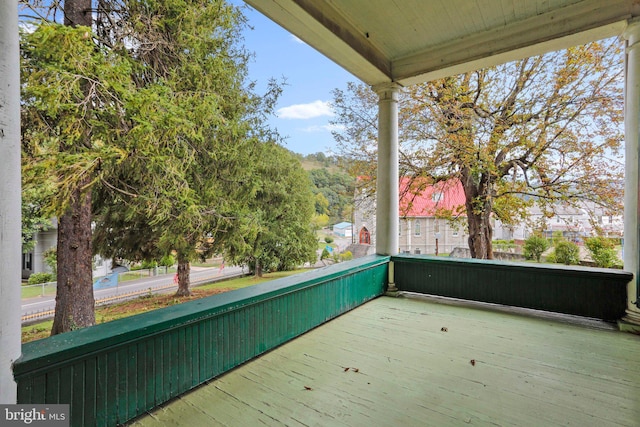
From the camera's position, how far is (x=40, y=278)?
3467 mm

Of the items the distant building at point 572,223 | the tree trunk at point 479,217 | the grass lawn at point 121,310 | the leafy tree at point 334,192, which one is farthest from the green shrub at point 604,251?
the grass lawn at point 121,310

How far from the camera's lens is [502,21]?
10.2 ft

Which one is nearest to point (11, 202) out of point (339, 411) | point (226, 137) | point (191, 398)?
point (191, 398)

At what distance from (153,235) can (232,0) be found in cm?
489

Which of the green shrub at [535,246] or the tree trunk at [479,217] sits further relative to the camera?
the tree trunk at [479,217]

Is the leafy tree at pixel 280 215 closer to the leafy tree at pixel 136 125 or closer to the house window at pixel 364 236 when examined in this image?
the leafy tree at pixel 136 125

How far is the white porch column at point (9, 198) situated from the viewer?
3.87 ft

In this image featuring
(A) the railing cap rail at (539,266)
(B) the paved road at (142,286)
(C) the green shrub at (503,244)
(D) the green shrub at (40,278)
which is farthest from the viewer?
(C) the green shrub at (503,244)

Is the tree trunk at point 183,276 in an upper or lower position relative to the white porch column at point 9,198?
lower

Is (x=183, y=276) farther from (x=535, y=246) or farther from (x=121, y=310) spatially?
(x=535, y=246)

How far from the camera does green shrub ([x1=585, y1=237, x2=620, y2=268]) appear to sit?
5.30 m

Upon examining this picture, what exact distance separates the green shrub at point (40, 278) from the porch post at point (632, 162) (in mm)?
5997

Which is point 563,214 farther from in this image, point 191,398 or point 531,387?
point 191,398

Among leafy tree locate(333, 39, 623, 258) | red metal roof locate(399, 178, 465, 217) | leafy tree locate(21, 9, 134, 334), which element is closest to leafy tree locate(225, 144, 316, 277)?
leafy tree locate(333, 39, 623, 258)
